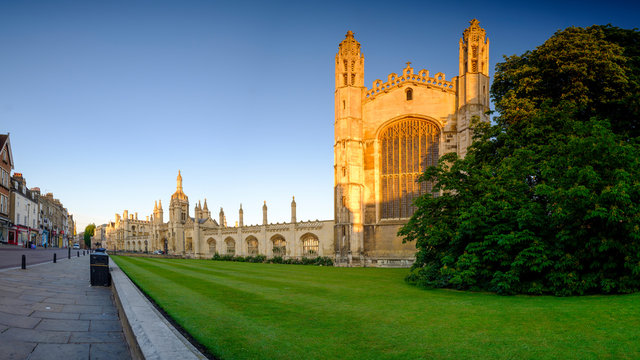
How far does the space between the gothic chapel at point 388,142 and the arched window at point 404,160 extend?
72 mm

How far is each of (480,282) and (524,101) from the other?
776 centimetres

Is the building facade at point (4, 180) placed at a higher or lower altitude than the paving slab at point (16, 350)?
higher

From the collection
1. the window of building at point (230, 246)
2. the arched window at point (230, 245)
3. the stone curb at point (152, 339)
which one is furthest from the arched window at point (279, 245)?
the stone curb at point (152, 339)

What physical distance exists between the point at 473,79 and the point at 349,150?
32.5ft

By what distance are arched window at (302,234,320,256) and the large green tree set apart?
22133mm

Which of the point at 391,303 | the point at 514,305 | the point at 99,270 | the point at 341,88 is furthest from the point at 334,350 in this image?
the point at 341,88

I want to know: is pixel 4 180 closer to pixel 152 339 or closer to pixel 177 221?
pixel 177 221

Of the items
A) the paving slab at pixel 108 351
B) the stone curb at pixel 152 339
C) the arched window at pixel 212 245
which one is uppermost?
the stone curb at pixel 152 339

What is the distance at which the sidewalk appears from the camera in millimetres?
4242

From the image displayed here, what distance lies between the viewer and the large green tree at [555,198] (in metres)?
8.37

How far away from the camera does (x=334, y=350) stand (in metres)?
4.30

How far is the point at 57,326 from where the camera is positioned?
212 inches

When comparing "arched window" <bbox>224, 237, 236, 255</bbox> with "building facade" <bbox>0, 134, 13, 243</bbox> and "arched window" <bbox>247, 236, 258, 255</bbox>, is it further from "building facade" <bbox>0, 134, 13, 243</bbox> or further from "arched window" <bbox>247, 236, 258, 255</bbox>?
"building facade" <bbox>0, 134, 13, 243</bbox>

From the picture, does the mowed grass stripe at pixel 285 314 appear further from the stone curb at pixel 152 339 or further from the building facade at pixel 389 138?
the building facade at pixel 389 138
